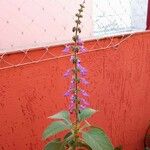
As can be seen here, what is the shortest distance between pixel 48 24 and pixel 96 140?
0.67m

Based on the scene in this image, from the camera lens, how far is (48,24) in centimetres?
162

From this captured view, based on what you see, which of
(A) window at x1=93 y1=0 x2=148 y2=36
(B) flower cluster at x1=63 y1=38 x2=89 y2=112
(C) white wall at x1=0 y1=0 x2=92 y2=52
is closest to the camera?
(B) flower cluster at x1=63 y1=38 x2=89 y2=112

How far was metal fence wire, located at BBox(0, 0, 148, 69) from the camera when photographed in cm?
148

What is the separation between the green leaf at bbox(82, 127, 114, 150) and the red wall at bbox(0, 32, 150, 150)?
20.1 inches

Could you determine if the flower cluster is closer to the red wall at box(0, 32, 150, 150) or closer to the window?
the red wall at box(0, 32, 150, 150)

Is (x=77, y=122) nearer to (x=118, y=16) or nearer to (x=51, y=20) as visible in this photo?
(x=51, y=20)

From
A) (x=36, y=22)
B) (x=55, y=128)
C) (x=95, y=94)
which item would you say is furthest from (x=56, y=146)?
(x=95, y=94)

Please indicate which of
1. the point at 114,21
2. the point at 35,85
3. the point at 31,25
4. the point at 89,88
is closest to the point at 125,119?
the point at 89,88

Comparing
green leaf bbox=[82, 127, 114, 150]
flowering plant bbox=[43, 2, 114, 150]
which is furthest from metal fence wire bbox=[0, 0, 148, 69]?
green leaf bbox=[82, 127, 114, 150]

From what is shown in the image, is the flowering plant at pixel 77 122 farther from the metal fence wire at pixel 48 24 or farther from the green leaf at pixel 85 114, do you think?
the metal fence wire at pixel 48 24

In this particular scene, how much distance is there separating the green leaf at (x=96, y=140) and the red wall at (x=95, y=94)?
0.51m

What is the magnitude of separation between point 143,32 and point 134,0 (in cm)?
20

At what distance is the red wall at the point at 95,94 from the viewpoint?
1.59 m

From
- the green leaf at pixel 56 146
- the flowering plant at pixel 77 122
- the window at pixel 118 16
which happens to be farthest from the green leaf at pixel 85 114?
the window at pixel 118 16
